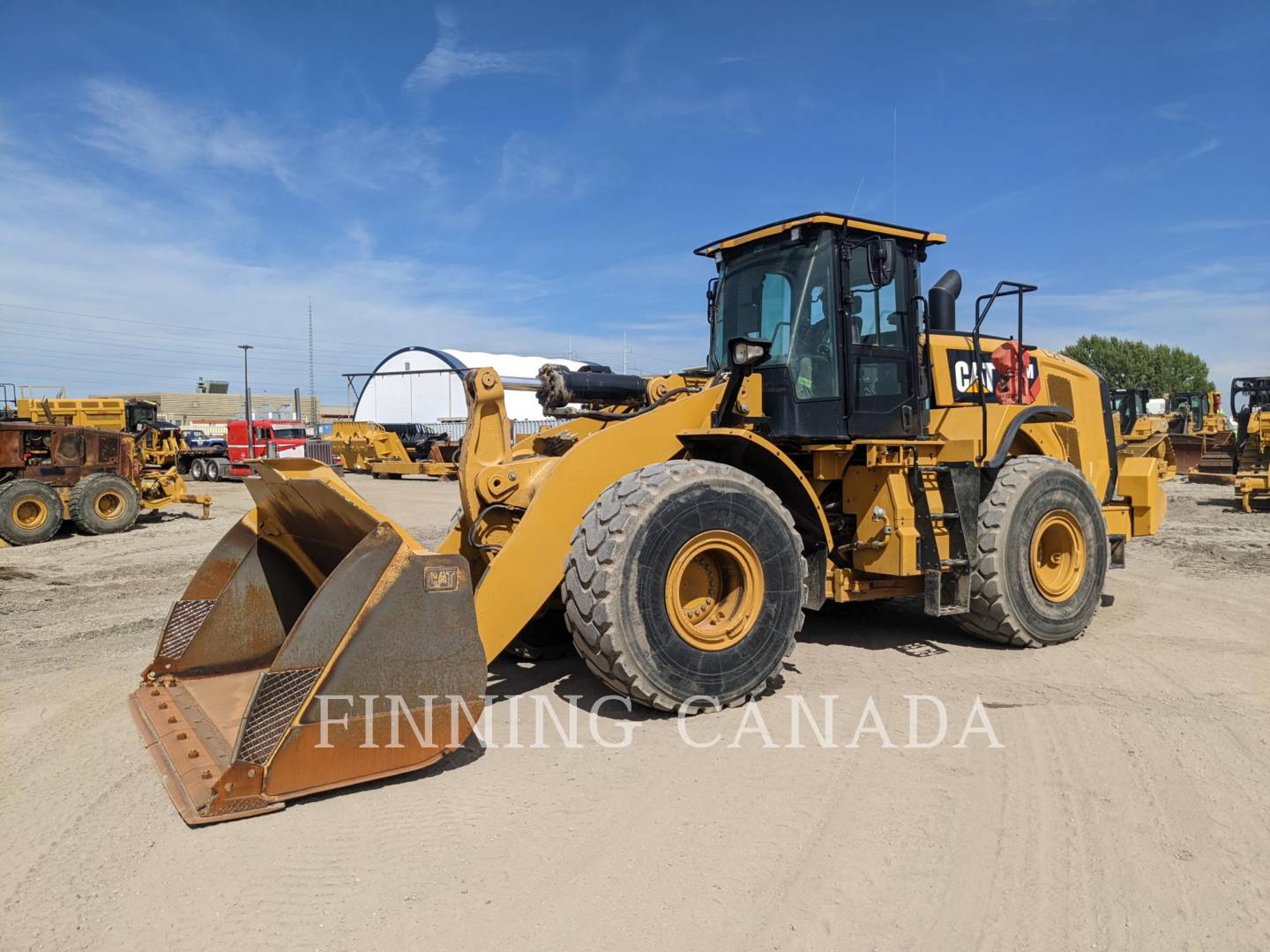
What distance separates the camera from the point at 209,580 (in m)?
5.04

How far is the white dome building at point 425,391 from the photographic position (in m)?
40.9

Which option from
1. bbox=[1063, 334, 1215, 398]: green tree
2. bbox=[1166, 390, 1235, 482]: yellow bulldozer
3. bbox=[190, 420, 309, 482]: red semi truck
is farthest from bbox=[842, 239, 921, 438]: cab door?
bbox=[1063, 334, 1215, 398]: green tree

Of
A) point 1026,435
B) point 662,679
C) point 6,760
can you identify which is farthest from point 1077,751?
point 6,760

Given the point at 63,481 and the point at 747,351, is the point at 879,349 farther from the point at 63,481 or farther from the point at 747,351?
the point at 63,481

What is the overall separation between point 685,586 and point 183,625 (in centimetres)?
282

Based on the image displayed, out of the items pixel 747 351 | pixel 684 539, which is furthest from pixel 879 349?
pixel 684 539

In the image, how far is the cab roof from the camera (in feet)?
18.8

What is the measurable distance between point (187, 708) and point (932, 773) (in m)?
3.58

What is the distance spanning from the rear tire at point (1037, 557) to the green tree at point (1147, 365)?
59.6 m

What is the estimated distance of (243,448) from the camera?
30.7 m

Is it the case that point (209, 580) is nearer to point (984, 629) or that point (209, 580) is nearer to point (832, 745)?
point (832, 745)

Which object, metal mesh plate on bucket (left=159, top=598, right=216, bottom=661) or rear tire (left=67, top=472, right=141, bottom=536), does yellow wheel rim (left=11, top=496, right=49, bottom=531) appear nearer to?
rear tire (left=67, top=472, right=141, bottom=536)

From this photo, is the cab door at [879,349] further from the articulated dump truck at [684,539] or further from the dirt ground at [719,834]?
the dirt ground at [719,834]

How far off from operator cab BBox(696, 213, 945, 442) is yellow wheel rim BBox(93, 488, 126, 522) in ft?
43.2
